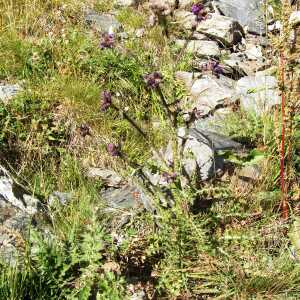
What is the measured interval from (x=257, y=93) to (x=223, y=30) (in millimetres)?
1744

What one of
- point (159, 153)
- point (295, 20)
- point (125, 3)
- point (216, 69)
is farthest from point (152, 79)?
point (125, 3)

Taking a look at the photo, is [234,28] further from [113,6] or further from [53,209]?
[53,209]

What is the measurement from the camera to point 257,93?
4.72 metres

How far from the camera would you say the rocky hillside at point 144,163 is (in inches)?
118

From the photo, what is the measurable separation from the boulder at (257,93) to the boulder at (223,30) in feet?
3.71

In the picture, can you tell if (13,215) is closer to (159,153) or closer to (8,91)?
(159,153)

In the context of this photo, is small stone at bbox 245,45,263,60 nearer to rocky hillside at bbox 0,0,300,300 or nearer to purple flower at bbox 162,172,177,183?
rocky hillside at bbox 0,0,300,300

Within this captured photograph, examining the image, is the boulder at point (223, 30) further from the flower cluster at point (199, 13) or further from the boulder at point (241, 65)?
the flower cluster at point (199, 13)

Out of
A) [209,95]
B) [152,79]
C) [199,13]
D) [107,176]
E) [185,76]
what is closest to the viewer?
[152,79]

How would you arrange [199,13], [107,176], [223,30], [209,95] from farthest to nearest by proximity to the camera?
[223,30] → [209,95] → [107,176] → [199,13]

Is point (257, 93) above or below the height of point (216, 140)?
above

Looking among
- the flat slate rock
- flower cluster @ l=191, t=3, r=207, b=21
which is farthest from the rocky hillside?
the flat slate rock

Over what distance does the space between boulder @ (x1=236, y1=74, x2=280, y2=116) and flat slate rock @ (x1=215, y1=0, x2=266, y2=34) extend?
1.61 metres

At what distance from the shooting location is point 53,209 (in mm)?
3623
